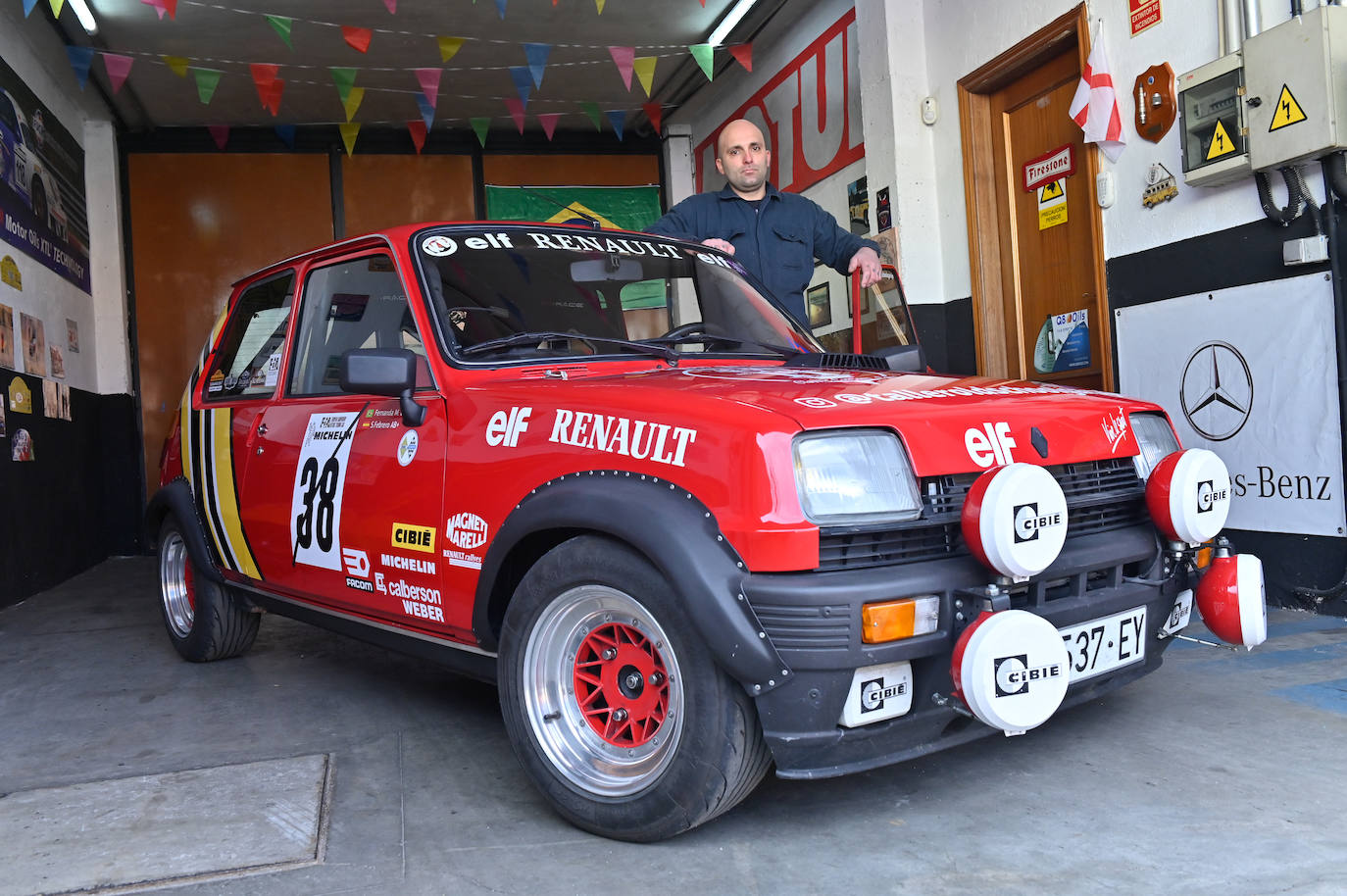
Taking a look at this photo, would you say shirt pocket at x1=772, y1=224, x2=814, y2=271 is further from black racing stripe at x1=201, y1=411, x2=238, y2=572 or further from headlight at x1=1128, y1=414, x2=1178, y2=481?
black racing stripe at x1=201, y1=411, x2=238, y2=572

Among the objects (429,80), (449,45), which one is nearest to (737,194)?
(449,45)

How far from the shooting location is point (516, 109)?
9.83 meters

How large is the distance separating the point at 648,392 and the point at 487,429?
0.49 m

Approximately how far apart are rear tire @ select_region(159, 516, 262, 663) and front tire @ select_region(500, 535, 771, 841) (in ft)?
7.36

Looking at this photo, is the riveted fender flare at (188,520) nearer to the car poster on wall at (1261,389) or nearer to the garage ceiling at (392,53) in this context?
the garage ceiling at (392,53)

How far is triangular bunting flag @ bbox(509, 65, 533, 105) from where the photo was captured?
8.77m

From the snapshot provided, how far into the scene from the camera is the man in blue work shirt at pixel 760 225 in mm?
4660

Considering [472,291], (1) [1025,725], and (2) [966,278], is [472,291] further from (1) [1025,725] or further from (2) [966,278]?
(2) [966,278]

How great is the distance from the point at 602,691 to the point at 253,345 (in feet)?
7.64

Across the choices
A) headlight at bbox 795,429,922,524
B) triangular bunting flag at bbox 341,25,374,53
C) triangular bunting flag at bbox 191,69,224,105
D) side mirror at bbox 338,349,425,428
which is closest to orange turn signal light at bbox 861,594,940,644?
headlight at bbox 795,429,922,524

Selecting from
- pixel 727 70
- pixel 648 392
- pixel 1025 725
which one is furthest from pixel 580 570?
pixel 727 70

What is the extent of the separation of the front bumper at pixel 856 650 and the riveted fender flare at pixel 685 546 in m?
0.03

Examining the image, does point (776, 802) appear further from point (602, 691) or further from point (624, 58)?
point (624, 58)

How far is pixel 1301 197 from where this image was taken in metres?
4.08
